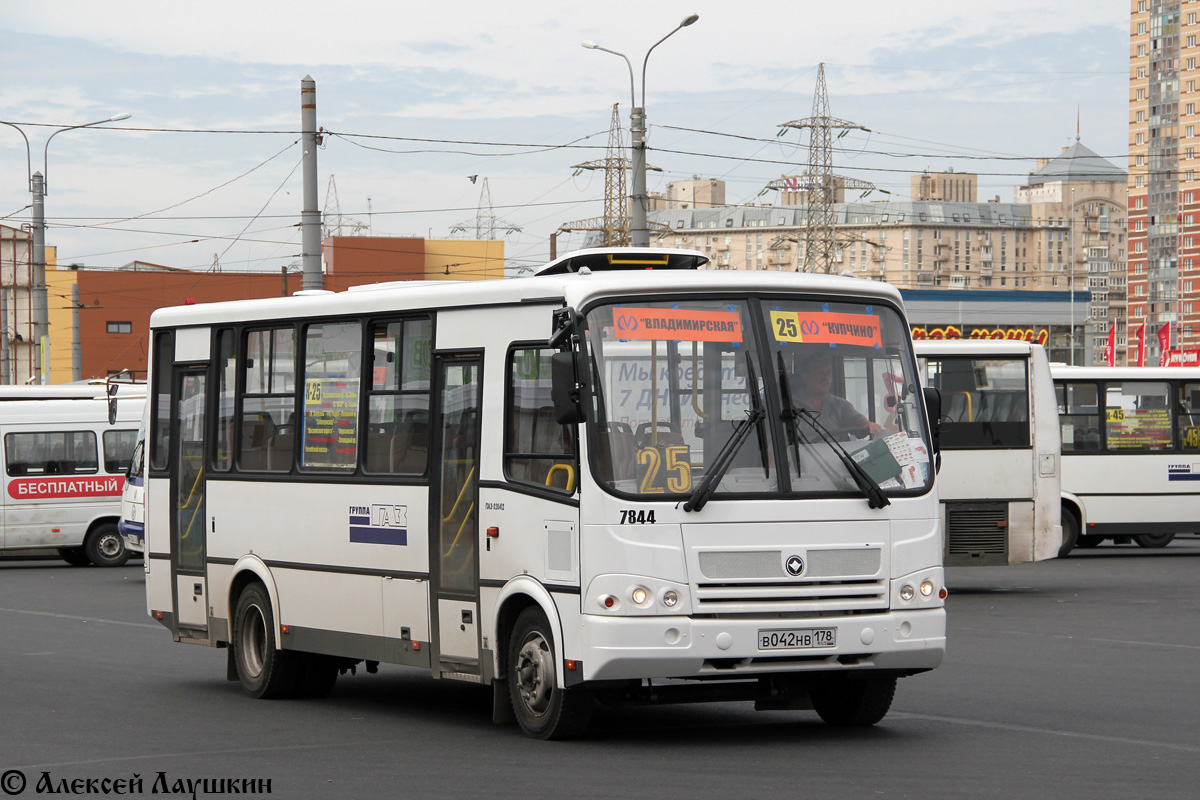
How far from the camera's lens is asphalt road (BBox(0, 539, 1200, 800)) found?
8758 mm

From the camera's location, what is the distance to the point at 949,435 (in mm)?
22156

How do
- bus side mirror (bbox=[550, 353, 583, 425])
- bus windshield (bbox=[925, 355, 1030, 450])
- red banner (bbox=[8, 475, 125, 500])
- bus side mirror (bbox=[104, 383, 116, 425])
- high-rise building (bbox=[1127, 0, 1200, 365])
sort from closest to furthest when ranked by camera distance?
bus side mirror (bbox=[550, 353, 583, 425]), bus windshield (bbox=[925, 355, 1030, 450]), bus side mirror (bbox=[104, 383, 116, 425]), red banner (bbox=[8, 475, 125, 500]), high-rise building (bbox=[1127, 0, 1200, 365])

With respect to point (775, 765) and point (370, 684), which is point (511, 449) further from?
point (370, 684)

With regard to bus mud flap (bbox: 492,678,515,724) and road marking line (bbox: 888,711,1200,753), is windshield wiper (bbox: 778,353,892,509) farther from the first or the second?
bus mud flap (bbox: 492,678,515,724)

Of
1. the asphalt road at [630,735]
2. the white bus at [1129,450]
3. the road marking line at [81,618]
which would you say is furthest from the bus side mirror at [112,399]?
the white bus at [1129,450]

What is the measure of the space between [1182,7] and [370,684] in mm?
154631

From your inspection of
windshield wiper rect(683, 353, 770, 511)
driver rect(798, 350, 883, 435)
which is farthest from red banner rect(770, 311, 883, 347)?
windshield wiper rect(683, 353, 770, 511)

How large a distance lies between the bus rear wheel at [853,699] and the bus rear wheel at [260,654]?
4019 mm

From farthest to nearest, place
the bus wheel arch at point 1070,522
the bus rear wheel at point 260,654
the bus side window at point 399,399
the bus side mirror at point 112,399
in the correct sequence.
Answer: the bus wheel arch at point 1070,522 → the bus side mirror at point 112,399 → the bus rear wheel at point 260,654 → the bus side window at point 399,399

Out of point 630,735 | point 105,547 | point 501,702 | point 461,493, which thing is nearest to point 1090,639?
point 630,735

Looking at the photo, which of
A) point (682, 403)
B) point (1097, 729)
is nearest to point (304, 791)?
point (682, 403)

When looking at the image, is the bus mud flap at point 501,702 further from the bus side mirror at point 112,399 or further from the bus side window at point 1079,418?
the bus side window at point 1079,418

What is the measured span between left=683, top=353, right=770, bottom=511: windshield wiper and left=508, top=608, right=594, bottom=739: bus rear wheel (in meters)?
1.14

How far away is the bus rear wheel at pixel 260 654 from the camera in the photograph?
1275 cm
